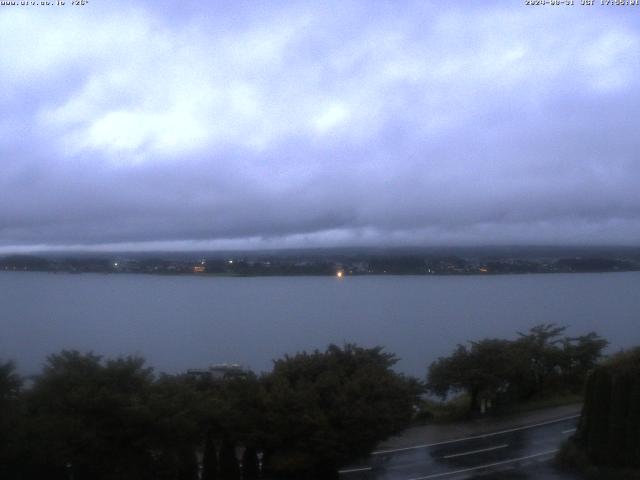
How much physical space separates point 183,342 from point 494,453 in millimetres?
24010

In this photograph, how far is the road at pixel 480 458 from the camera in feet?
60.2

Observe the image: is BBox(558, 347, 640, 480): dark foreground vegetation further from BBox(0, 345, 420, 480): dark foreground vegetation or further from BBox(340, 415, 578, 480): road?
BBox(0, 345, 420, 480): dark foreground vegetation

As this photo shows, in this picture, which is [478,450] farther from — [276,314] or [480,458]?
[276,314]

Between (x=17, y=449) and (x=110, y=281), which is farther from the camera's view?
(x=110, y=281)

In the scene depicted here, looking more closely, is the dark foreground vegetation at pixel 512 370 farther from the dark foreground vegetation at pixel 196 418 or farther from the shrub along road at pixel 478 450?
the dark foreground vegetation at pixel 196 418

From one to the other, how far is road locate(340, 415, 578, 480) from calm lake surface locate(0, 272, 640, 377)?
464 inches

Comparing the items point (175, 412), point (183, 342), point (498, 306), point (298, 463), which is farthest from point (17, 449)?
point (498, 306)

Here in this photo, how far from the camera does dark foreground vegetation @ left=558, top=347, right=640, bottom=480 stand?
54.0 feet

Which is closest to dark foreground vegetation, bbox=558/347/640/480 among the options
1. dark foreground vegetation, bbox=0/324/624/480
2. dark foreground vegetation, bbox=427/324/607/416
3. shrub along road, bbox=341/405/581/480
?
dark foreground vegetation, bbox=0/324/624/480

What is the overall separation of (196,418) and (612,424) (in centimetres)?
888

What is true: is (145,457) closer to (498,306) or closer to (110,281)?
(110,281)

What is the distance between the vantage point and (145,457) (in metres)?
15.7

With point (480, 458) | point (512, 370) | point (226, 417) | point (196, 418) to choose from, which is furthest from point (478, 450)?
point (196, 418)

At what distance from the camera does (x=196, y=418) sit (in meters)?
16.3
